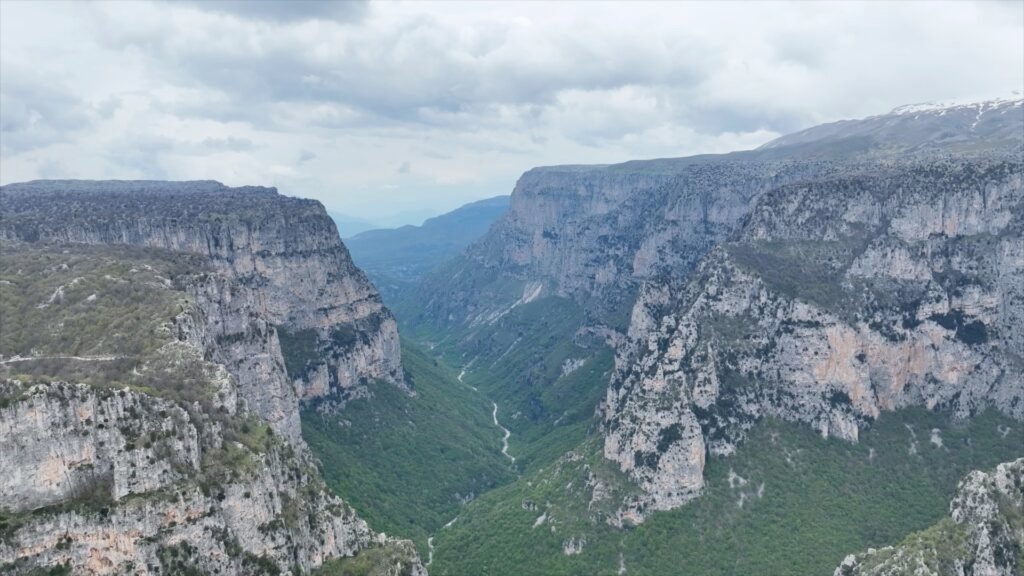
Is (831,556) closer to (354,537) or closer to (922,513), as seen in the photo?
(922,513)

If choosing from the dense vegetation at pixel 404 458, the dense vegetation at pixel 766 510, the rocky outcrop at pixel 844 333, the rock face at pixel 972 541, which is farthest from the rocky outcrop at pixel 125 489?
the rocky outcrop at pixel 844 333

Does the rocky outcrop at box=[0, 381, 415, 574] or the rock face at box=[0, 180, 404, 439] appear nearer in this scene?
the rocky outcrop at box=[0, 381, 415, 574]

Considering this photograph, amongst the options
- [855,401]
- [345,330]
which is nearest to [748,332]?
[855,401]

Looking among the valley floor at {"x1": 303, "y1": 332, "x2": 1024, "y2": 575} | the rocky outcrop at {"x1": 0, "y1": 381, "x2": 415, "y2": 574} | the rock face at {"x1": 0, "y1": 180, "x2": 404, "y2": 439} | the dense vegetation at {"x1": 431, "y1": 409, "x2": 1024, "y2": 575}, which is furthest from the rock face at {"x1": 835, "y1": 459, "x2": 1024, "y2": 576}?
the rock face at {"x1": 0, "y1": 180, "x2": 404, "y2": 439}

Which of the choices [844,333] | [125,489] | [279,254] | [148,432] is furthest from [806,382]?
[279,254]

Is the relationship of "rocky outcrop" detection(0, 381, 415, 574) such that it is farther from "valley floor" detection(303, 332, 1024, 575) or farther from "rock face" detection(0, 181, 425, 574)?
"valley floor" detection(303, 332, 1024, 575)

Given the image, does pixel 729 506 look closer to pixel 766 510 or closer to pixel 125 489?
pixel 766 510
